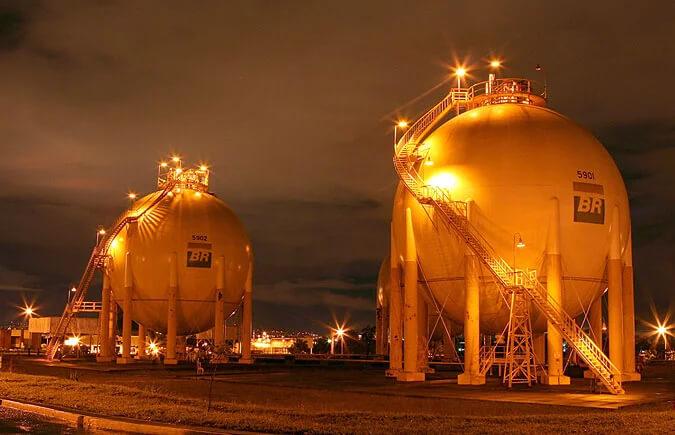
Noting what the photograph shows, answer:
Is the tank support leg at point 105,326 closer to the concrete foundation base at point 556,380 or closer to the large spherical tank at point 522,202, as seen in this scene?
the large spherical tank at point 522,202

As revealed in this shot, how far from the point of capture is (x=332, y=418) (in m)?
18.6

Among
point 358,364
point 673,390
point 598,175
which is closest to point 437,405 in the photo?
point 673,390

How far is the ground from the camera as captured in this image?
17359 millimetres

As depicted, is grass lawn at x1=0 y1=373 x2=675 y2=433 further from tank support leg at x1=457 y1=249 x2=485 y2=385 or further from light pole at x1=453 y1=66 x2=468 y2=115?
light pole at x1=453 y1=66 x2=468 y2=115

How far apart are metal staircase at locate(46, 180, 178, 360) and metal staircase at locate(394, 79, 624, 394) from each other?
2193cm

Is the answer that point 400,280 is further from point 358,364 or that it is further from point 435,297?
point 358,364

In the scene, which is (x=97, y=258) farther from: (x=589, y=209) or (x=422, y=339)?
(x=589, y=209)

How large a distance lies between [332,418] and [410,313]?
18725 mm

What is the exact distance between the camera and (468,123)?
3744 centimetres

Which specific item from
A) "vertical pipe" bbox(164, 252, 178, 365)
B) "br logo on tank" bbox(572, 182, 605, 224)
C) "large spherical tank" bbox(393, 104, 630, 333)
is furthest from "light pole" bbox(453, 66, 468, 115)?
"vertical pipe" bbox(164, 252, 178, 365)

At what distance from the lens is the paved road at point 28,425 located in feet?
55.9

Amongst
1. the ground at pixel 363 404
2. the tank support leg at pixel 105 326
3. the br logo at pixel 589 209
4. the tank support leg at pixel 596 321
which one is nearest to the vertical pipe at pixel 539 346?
the tank support leg at pixel 596 321

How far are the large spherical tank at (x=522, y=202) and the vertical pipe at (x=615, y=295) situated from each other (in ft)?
0.93

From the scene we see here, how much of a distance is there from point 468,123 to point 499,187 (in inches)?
161
